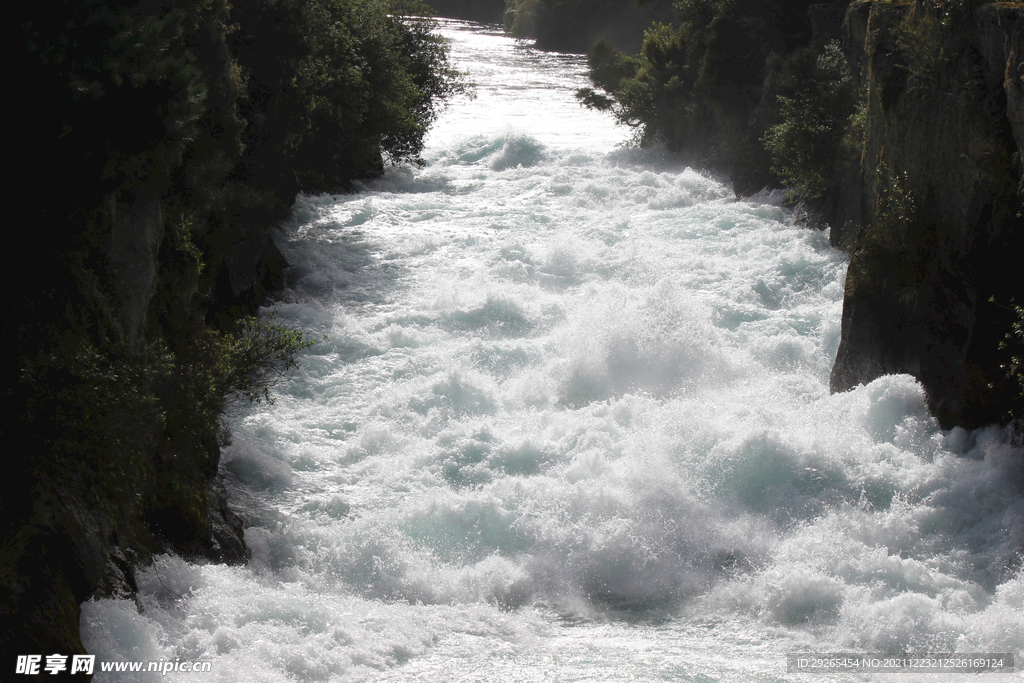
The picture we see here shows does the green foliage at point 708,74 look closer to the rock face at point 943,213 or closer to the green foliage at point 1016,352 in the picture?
the rock face at point 943,213

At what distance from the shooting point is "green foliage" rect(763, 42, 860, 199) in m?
20.4

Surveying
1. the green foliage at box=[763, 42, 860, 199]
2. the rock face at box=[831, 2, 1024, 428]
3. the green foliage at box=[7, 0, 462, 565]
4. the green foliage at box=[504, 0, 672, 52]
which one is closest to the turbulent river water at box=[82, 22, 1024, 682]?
the rock face at box=[831, 2, 1024, 428]

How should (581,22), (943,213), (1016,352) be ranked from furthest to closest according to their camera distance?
(581,22) < (943,213) < (1016,352)

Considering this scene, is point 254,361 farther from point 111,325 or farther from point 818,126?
point 818,126

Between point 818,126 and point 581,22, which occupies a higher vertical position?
point 581,22

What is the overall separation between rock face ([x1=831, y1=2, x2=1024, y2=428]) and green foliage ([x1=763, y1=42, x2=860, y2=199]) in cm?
661

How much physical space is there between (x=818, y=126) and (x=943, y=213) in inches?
392

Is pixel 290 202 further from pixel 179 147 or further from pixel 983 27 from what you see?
pixel 983 27

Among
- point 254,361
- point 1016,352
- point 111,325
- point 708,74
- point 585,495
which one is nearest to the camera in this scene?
point 111,325

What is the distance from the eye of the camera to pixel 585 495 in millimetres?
10773

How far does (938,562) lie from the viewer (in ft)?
30.3

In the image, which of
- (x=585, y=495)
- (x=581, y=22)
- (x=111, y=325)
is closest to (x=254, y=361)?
(x=111, y=325)

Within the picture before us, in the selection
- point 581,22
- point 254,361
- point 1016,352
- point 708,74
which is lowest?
point 254,361

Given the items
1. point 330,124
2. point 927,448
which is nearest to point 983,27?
point 927,448
